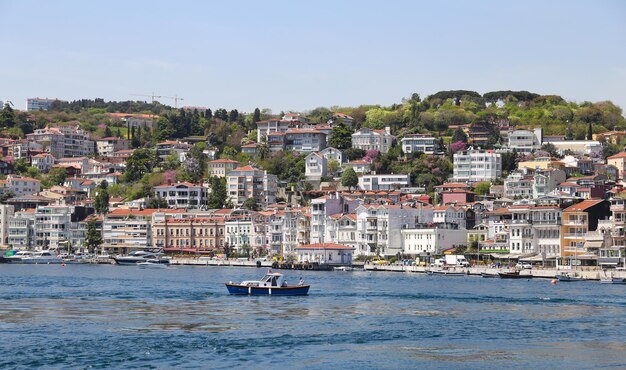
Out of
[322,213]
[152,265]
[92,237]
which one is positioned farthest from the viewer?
[92,237]

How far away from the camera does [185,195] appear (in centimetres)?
11881

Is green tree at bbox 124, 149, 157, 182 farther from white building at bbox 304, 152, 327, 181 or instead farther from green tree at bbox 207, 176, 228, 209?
white building at bbox 304, 152, 327, 181

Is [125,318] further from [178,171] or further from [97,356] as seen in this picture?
[178,171]

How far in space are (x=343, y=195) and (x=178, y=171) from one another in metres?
30.0

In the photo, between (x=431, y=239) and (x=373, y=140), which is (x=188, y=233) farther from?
(x=373, y=140)

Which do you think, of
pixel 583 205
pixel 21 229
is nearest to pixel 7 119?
pixel 21 229

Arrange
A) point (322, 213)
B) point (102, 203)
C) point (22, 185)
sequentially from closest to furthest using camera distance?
point (322, 213)
point (102, 203)
point (22, 185)

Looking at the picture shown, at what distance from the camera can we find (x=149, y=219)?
111562 mm

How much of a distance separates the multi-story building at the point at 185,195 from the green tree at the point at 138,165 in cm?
1390

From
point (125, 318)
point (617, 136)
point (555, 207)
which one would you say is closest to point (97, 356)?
point (125, 318)

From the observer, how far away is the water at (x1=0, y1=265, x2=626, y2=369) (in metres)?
34.7

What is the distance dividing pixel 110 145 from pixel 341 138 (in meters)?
35.7

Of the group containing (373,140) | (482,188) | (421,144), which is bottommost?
(482,188)

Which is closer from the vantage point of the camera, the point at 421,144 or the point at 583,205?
the point at 583,205
